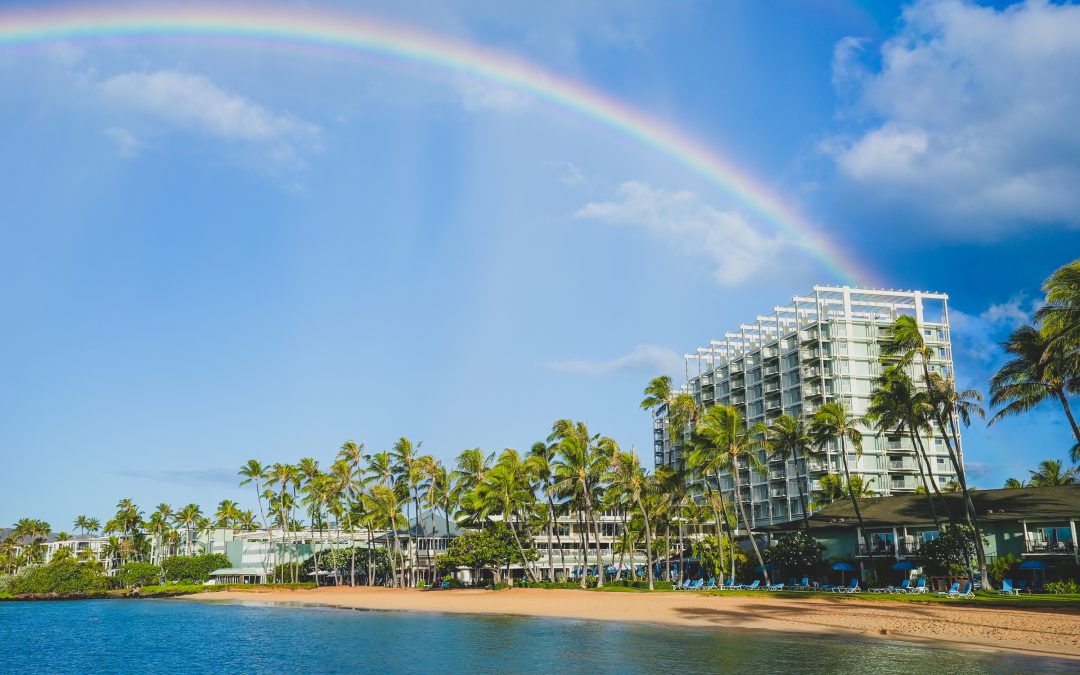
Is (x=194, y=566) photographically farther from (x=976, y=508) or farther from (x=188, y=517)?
(x=976, y=508)

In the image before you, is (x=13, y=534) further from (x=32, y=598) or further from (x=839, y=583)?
(x=839, y=583)

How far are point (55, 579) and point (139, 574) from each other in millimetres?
12393

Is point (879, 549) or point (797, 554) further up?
point (879, 549)

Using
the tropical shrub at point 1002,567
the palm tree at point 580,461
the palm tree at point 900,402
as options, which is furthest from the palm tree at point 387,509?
the tropical shrub at point 1002,567

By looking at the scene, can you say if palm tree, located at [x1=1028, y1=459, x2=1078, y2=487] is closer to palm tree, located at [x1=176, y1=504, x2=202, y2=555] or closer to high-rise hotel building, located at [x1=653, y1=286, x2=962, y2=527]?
high-rise hotel building, located at [x1=653, y1=286, x2=962, y2=527]

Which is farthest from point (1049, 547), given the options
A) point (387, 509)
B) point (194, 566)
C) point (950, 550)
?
point (194, 566)

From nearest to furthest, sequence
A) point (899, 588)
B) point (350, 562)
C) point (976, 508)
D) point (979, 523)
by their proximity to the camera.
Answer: point (979, 523) → point (899, 588) → point (976, 508) → point (350, 562)

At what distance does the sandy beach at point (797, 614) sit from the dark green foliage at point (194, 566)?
61398 millimetres

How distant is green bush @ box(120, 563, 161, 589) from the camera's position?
137375mm

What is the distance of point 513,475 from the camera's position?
88688mm

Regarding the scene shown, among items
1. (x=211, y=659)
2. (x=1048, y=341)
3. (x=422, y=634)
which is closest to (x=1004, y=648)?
(x=1048, y=341)

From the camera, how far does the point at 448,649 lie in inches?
1698

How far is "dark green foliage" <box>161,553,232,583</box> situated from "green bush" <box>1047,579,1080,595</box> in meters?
124

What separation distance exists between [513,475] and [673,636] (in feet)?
151
